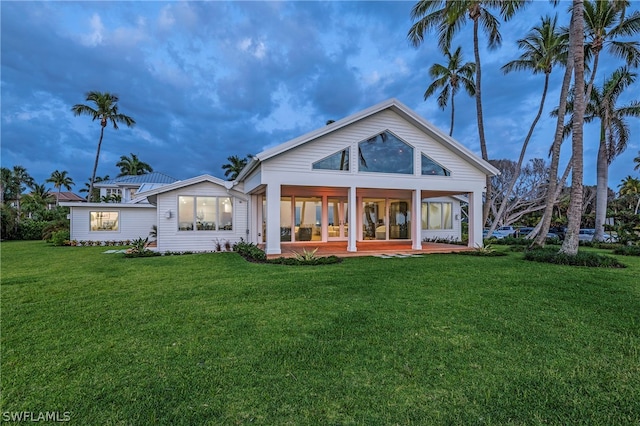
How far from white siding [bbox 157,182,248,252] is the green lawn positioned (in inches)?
263

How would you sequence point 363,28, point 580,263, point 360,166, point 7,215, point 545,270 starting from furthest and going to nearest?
1. point 7,215
2. point 363,28
3. point 360,166
4. point 580,263
5. point 545,270

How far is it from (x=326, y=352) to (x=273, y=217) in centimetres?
728

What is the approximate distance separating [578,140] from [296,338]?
434 inches

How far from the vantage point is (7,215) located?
21.4m

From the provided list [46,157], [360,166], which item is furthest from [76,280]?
[46,157]

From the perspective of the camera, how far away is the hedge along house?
10.4 meters

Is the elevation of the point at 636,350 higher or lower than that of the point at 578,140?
lower

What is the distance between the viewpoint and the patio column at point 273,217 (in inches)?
401

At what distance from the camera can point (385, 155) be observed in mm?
11664

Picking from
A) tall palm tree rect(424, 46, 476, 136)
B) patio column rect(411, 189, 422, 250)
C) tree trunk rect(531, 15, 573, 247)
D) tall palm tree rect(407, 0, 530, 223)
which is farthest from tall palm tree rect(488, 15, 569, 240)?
patio column rect(411, 189, 422, 250)

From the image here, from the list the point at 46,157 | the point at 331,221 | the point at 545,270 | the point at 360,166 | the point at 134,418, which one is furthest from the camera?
the point at 46,157

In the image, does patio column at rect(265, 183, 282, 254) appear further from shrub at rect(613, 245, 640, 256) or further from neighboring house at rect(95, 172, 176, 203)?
neighboring house at rect(95, 172, 176, 203)

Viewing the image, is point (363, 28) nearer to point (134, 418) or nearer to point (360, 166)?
point (360, 166)

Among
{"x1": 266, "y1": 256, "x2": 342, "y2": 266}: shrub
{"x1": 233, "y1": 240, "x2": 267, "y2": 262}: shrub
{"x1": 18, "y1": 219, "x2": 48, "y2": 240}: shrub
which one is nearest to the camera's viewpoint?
{"x1": 266, "y1": 256, "x2": 342, "y2": 266}: shrub
